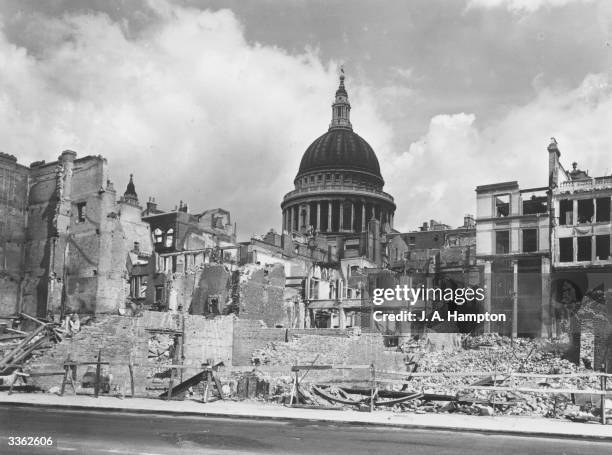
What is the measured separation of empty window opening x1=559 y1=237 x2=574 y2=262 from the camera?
2003 inches

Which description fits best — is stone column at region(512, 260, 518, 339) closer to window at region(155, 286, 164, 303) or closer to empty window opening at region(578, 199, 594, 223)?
empty window opening at region(578, 199, 594, 223)

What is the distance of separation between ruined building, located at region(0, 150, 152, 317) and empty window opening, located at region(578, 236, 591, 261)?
Answer: 98.6ft

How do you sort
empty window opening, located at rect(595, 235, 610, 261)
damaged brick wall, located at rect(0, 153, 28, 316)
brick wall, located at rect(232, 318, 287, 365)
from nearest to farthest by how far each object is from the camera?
brick wall, located at rect(232, 318, 287, 365) → damaged brick wall, located at rect(0, 153, 28, 316) → empty window opening, located at rect(595, 235, 610, 261)

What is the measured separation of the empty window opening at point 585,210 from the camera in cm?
5075

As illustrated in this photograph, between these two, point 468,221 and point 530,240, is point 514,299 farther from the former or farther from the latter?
point 468,221

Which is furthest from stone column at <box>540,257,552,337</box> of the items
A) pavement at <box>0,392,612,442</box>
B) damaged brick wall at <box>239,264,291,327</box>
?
pavement at <box>0,392,612,442</box>

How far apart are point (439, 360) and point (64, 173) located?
975 inches

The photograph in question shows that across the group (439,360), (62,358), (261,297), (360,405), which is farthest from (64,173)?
(360,405)

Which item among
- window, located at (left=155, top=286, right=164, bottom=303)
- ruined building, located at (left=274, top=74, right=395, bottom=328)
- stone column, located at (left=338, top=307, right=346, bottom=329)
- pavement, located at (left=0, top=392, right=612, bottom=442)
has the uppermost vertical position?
ruined building, located at (left=274, top=74, right=395, bottom=328)

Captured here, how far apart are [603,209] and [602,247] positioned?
8.38ft

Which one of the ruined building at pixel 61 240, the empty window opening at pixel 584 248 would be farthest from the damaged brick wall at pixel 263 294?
the empty window opening at pixel 584 248

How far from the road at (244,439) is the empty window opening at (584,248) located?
3670cm

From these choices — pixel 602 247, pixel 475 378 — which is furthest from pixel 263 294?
pixel 602 247

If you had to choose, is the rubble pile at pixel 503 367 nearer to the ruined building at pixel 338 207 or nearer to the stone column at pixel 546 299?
the stone column at pixel 546 299
